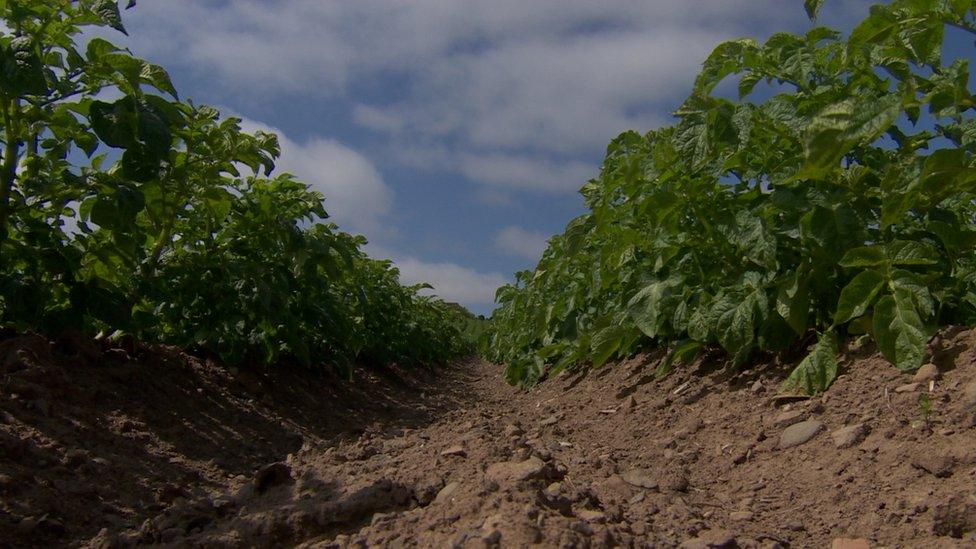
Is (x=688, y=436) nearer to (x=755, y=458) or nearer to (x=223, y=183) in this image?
(x=755, y=458)

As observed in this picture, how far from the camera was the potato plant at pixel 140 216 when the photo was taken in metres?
3.20

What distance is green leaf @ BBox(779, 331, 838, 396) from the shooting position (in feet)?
9.80

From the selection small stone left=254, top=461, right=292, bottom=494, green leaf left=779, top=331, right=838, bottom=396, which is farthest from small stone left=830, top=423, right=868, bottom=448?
small stone left=254, top=461, right=292, bottom=494

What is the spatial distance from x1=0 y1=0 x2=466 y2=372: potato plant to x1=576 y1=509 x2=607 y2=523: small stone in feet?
7.23

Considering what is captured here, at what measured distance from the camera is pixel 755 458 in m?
2.79

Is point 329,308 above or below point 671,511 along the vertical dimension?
above

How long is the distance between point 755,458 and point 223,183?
296 cm

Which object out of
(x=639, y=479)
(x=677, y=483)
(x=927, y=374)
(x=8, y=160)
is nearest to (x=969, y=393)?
(x=927, y=374)

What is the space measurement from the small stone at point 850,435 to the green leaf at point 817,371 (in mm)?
372

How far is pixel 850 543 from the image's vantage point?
1981 mm

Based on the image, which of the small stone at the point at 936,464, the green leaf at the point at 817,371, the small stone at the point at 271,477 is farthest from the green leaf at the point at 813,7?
the small stone at the point at 271,477

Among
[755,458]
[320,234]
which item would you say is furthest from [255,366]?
[755,458]

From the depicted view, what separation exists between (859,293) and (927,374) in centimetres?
35

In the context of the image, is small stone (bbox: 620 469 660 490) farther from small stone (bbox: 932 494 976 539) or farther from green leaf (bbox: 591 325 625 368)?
green leaf (bbox: 591 325 625 368)
